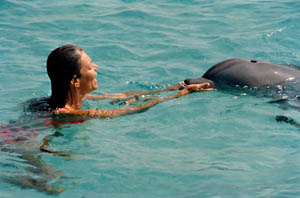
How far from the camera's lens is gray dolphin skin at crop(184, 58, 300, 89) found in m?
6.00

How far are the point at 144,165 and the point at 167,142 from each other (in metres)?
0.66

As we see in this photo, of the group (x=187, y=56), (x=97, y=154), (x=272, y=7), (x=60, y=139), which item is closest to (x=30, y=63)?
(x=187, y=56)

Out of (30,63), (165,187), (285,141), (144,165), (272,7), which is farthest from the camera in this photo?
(272,7)

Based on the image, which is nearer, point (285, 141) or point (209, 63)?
point (285, 141)

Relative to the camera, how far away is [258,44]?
9.24 m

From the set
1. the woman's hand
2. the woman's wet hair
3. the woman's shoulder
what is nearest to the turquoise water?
the woman's shoulder

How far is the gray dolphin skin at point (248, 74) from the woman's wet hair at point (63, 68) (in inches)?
67.4

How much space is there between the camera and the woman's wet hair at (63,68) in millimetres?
5301

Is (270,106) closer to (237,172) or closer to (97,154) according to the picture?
(237,172)

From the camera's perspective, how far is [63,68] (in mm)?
5328

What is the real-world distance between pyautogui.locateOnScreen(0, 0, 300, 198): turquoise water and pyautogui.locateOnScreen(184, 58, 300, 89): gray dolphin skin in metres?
0.20

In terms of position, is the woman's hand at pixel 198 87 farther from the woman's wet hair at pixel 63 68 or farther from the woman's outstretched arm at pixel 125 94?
the woman's wet hair at pixel 63 68

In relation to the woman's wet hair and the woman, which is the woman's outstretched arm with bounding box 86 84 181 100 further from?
the woman's wet hair

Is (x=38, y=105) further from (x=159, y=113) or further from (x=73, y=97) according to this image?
(x=159, y=113)
